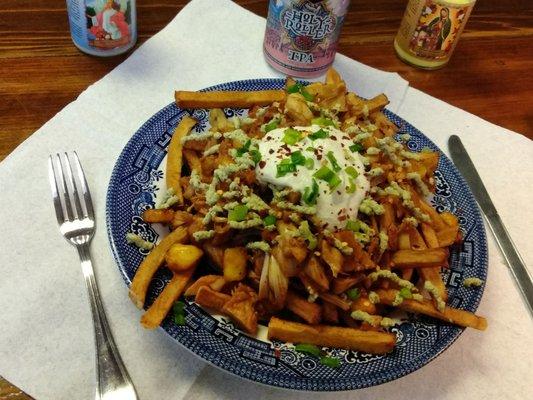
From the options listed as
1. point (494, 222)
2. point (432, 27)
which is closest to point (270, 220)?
point (494, 222)

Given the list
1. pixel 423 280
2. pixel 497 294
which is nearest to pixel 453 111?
pixel 497 294

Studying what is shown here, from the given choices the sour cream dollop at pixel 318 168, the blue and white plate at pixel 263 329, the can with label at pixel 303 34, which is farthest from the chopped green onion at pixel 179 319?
the can with label at pixel 303 34

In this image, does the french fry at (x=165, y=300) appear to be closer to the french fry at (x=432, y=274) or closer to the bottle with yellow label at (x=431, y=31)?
the french fry at (x=432, y=274)

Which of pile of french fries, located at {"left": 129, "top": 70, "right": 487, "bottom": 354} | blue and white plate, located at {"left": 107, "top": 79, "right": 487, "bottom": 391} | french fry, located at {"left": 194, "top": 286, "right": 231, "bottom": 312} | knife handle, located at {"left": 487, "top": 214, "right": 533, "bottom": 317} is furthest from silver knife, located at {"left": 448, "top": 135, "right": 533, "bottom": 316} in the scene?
french fry, located at {"left": 194, "top": 286, "right": 231, "bottom": 312}

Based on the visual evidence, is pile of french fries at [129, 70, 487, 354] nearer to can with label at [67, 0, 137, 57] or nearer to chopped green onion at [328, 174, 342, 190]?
chopped green onion at [328, 174, 342, 190]

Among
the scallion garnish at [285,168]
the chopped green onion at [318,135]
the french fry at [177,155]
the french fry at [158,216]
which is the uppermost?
the chopped green onion at [318,135]

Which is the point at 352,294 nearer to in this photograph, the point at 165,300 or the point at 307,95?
the point at 165,300
